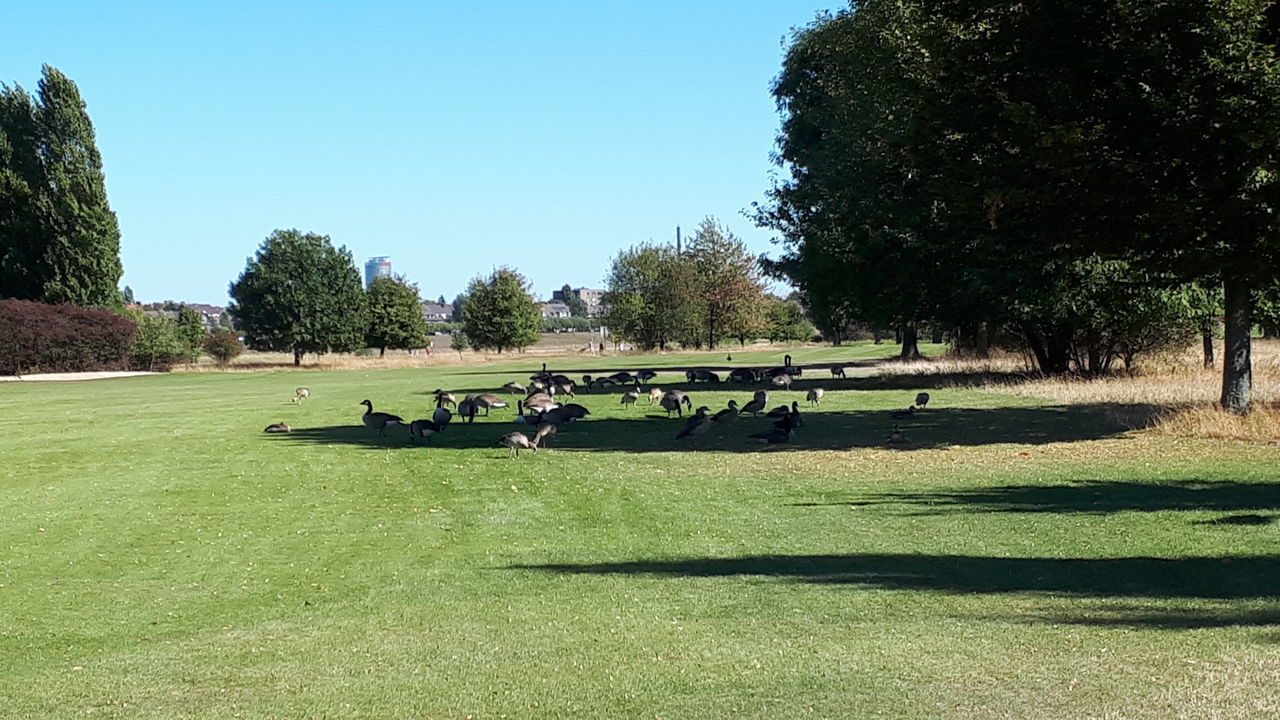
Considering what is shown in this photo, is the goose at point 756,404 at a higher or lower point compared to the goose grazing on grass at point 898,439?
higher

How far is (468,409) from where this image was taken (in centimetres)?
3045

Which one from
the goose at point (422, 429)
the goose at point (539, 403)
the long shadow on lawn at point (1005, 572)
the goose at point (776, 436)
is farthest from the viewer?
the goose at point (539, 403)

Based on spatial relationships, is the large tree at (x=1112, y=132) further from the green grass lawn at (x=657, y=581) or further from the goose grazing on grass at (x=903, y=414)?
the goose grazing on grass at (x=903, y=414)

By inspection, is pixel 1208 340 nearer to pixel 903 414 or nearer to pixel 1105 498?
pixel 903 414

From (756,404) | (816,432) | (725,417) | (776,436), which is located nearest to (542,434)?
(776,436)

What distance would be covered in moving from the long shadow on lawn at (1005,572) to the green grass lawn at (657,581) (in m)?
0.05

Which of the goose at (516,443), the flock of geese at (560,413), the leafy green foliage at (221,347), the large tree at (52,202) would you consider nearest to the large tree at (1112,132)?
the flock of geese at (560,413)

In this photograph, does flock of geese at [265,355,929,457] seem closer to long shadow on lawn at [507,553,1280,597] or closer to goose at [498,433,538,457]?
goose at [498,433,538,457]

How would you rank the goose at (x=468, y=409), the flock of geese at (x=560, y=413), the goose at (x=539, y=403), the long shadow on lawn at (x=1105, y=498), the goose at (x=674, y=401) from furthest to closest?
the goose at (x=468, y=409)
the goose at (x=674, y=401)
the goose at (x=539, y=403)
the flock of geese at (x=560, y=413)
the long shadow on lawn at (x=1105, y=498)

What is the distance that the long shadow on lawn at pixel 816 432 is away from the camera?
22.7 metres

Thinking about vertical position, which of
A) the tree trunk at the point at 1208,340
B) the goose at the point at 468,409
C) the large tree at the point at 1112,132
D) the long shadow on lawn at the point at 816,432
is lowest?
the long shadow on lawn at the point at 816,432

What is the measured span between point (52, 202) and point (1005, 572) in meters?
79.6

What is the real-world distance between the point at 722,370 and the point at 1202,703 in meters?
55.1

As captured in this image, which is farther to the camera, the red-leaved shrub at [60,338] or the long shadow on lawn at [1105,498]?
the red-leaved shrub at [60,338]
